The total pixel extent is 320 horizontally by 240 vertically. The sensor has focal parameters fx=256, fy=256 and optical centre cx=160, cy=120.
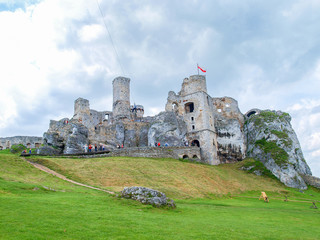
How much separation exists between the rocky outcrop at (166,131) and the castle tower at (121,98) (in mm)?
8649

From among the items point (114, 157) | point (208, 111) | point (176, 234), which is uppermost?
point (208, 111)

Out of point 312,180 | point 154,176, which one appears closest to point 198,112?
point 312,180

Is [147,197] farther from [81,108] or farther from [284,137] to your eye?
[81,108]

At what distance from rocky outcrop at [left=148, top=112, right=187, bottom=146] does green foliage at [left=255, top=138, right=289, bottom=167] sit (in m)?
14.1

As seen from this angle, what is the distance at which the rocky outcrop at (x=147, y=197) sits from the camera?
13.6 m

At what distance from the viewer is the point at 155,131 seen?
148 ft

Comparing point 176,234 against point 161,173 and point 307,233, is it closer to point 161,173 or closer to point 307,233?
point 307,233

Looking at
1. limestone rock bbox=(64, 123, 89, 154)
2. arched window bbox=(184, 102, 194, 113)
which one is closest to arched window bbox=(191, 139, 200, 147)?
arched window bbox=(184, 102, 194, 113)

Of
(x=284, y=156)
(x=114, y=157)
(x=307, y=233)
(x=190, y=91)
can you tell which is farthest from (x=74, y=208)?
Result: (x=190, y=91)

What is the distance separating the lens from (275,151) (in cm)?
4241

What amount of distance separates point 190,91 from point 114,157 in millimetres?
24890

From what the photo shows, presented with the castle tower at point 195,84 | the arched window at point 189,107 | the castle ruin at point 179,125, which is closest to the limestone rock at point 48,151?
the castle ruin at point 179,125

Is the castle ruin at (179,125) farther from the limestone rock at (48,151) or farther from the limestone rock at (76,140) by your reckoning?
the limestone rock at (48,151)

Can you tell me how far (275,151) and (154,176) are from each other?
26.2 metres
